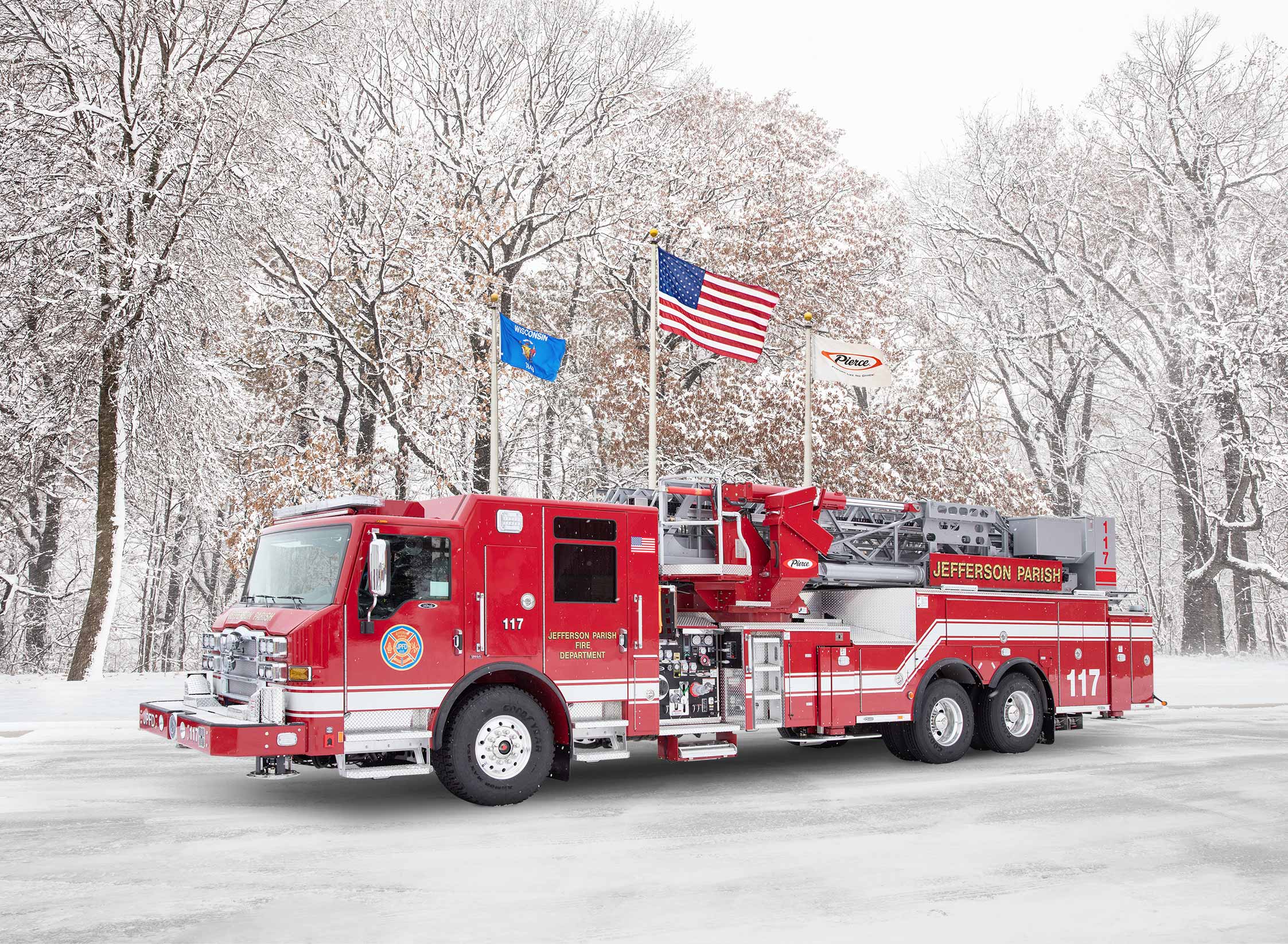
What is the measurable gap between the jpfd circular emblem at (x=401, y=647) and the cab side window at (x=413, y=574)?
0.51 ft

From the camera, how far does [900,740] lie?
13.1 metres

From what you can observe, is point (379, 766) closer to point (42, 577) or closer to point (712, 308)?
point (712, 308)

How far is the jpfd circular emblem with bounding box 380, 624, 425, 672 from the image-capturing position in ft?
30.7

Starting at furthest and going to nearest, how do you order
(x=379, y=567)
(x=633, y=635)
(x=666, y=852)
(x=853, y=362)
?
(x=853, y=362)
(x=633, y=635)
(x=379, y=567)
(x=666, y=852)

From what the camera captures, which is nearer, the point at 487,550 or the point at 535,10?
the point at 487,550

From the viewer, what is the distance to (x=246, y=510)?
22828mm

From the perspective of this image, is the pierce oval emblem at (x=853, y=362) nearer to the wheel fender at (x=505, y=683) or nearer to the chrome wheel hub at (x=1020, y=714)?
the chrome wheel hub at (x=1020, y=714)

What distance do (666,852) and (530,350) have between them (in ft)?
38.2

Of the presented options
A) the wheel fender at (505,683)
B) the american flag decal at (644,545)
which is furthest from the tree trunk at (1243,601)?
the wheel fender at (505,683)

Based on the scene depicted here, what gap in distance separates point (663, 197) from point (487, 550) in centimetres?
1817

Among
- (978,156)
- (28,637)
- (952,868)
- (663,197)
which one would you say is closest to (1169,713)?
(952,868)

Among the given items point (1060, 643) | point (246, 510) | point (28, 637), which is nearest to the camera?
point (1060, 643)

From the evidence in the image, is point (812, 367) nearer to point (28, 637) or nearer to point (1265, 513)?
point (1265, 513)

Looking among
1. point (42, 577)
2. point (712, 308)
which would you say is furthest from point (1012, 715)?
point (42, 577)
